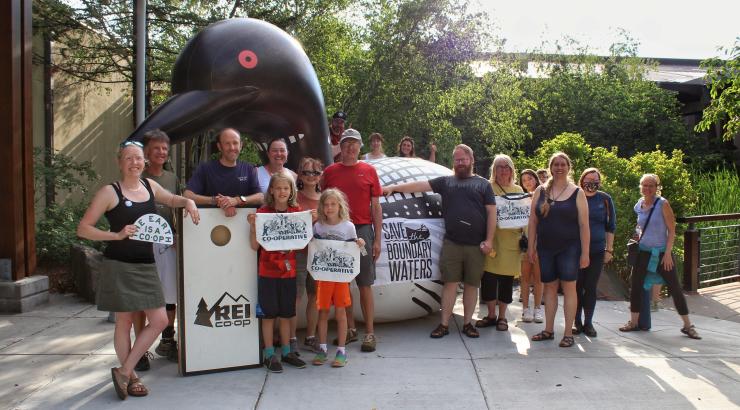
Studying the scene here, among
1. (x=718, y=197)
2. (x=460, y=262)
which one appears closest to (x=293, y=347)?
(x=460, y=262)

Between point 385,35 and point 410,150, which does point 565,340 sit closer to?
point 410,150

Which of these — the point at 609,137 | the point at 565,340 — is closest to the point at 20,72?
the point at 565,340

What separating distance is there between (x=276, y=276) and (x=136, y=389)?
114cm

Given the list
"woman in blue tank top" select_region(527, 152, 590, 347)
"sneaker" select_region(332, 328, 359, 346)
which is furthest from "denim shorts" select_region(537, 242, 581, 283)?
"sneaker" select_region(332, 328, 359, 346)

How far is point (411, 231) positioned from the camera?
5.16 metres

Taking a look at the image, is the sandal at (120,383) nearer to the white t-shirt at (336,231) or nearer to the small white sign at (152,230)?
the small white sign at (152,230)

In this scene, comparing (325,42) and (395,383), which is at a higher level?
(325,42)

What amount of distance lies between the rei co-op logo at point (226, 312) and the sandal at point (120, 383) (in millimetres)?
610

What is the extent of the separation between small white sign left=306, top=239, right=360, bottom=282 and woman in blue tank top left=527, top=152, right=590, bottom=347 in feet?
5.63

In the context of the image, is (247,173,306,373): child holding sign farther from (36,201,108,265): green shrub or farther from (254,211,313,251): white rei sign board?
(36,201,108,265): green shrub

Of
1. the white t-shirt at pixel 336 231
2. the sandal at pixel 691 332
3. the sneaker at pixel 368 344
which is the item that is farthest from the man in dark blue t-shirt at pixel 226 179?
the sandal at pixel 691 332

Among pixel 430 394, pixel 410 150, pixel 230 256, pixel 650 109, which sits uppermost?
pixel 650 109

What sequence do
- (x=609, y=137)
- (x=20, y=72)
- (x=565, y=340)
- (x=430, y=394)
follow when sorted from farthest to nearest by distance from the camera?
(x=609, y=137) < (x=20, y=72) < (x=565, y=340) < (x=430, y=394)

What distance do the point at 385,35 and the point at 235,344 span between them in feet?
25.7
